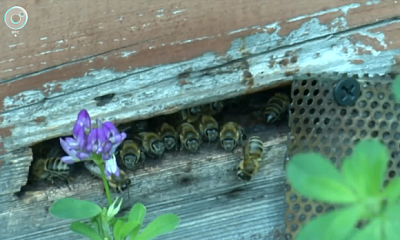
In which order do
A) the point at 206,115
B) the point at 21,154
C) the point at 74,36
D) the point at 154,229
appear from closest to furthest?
1. the point at 154,229
2. the point at 74,36
3. the point at 21,154
4. the point at 206,115

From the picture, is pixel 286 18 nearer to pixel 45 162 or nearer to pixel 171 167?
pixel 171 167

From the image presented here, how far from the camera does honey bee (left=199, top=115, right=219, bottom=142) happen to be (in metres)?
1.99

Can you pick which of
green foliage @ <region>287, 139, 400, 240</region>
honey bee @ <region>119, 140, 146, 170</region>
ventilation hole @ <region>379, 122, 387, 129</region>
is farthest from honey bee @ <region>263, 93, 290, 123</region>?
green foliage @ <region>287, 139, 400, 240</region>

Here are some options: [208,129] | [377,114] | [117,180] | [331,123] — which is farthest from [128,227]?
[377,114]

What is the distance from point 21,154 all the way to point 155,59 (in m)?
0.53

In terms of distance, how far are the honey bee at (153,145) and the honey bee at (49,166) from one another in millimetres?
265

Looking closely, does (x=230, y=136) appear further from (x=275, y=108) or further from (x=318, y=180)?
(x=318, y=180)

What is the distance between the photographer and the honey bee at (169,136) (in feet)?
6.53

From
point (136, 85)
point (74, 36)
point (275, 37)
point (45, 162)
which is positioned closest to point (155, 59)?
point (136, 85)

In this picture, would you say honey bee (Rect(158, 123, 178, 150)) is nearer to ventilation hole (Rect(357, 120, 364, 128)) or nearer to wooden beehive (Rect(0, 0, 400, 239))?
wooden beehive (Rect(0, 0, 400, 239))

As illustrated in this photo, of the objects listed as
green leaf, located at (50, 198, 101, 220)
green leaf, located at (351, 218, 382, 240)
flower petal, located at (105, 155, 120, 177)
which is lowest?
flower petal, located at (105, 155, 120, 177)

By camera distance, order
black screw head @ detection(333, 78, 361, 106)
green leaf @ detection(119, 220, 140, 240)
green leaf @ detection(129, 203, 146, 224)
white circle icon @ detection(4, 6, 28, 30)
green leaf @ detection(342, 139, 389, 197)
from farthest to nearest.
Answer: black screw head @ detection(333, 78, 361, 106)
white circle icon @ detection(4, 6, 28, 30)
green leaf @ detection(129, 203, 146, 224)
green leaf @ detection(119, 220, 140, 240)
green leaf @ detection(342, 139, 389, 197)

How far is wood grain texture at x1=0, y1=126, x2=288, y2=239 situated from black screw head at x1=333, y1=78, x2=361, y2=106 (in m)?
0.24

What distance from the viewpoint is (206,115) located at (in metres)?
2.05
